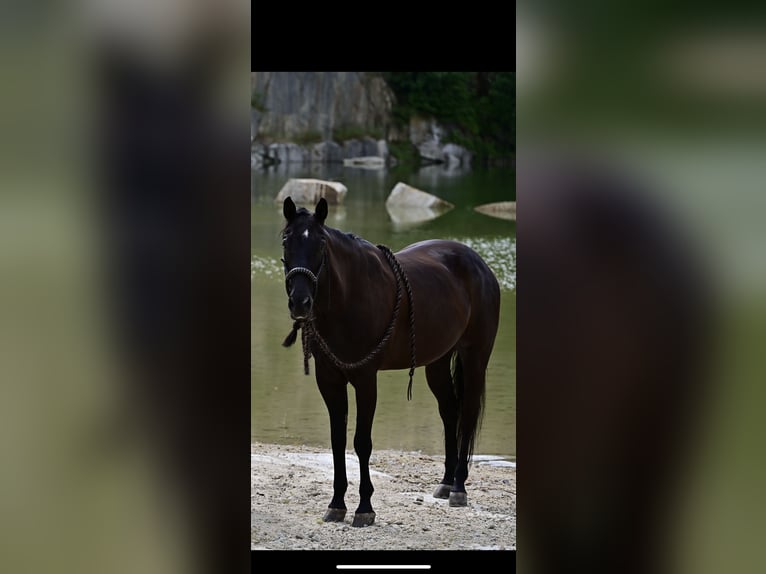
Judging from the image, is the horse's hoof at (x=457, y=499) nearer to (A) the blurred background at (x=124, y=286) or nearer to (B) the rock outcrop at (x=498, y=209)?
(A) the blurred background at (x=124, y=286)

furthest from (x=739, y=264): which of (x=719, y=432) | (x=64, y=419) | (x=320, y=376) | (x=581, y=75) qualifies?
(x=320, y=376)

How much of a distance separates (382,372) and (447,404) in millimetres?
3970

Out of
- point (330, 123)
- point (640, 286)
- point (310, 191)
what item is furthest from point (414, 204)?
point (640, 286)

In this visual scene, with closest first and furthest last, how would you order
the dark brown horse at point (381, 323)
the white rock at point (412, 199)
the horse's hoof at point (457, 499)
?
the dark brown horse at point (381, 323)
the horse's hoof at point (457, 499)
the white rock at point (412, 199)

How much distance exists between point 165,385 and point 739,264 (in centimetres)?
163

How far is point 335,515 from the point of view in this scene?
5.71 metres

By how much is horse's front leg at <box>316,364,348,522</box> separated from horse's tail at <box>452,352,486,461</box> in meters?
0.92

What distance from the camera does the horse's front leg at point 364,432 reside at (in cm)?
557

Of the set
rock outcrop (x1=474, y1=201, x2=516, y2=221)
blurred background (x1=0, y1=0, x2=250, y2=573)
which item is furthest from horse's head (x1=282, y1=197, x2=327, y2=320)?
rock outcrop (x1=474, y1=201, x2=516, y2=221)

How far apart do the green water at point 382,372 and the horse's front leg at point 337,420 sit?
6.74ft

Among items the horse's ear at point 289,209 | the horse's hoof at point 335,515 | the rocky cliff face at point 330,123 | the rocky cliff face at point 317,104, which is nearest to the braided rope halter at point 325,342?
the horse's ear at point 289,209

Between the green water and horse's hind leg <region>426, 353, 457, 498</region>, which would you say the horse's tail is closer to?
horse's hind leg <region>426, 353, 457, 498</region>

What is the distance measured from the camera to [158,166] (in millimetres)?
2982

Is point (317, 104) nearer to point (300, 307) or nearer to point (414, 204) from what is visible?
point (414, 204)
